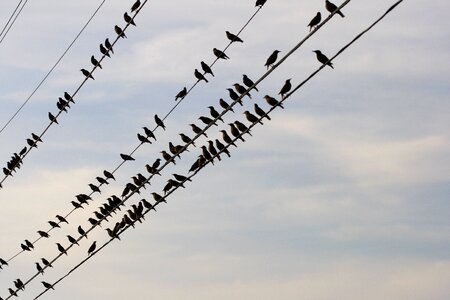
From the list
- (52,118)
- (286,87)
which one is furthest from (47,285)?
(286,87)

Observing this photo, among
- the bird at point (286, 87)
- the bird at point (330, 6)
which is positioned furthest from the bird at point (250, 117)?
the bird at point (330, 6)

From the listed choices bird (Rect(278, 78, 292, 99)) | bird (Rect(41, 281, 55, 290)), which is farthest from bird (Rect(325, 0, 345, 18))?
bird (Rect(41, 281, 55, 290))

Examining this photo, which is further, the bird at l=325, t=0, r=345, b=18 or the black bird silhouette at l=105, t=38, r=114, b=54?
the black bird silhouette at l=105, t=38, r=114, b=54

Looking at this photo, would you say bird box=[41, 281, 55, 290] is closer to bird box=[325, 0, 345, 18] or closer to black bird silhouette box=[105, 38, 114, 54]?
black bird silhouette box=[105, 38, 114, 54]

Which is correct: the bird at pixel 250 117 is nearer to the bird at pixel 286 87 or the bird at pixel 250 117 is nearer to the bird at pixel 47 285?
the bird at pixel 286 87

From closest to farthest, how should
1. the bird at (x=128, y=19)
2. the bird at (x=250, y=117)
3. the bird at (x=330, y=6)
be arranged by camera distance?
1. the bird at (x=330, y=6)
2. the bird at (x=250, y=117)
3. the bird at (x=128, y=19)

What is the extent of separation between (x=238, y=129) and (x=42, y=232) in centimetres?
1178

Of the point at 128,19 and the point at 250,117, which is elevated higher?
the point at 128,19

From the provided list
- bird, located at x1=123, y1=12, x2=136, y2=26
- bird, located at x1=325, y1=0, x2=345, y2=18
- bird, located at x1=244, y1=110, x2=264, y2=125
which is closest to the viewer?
bird, located at x1=325, y1=0, x2=345, y2=18

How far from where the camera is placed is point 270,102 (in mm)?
21734

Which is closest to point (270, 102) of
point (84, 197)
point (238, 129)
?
point (238, 129)

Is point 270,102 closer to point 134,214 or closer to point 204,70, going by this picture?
point 204,70

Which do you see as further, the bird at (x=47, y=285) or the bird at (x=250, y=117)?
the bird at (x=47, y=285)

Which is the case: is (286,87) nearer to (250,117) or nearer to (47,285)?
(250,117)
